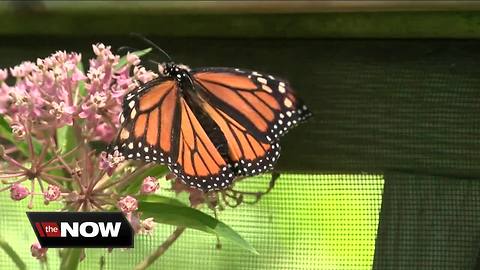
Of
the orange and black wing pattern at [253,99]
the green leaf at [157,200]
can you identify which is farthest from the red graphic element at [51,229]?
the orange and black wing pattern at [253,99]

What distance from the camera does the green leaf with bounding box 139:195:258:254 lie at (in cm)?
77

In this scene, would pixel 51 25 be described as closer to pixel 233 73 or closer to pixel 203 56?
pixel 203 56

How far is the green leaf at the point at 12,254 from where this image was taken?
2.95ft

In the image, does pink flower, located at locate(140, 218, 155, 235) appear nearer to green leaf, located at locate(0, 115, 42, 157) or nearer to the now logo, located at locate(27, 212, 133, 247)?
the now logo, located at locate(27, 212, 133, 247)

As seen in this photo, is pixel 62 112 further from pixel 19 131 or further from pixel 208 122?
pixel 208 122

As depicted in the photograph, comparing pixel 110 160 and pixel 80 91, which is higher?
pixel 80 91

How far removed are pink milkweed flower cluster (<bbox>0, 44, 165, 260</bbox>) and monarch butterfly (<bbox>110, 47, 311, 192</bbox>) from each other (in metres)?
0.04

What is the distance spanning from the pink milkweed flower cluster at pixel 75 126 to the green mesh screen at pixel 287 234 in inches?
6.1

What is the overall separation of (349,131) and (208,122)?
32 centimetres

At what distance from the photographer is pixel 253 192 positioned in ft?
3.07

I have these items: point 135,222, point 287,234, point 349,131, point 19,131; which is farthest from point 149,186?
point 349,131

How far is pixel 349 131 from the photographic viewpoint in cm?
100

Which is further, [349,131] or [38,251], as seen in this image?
[349,131]

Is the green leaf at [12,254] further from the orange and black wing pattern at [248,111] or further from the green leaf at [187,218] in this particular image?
the orange and black wing pattern at [248,111]
